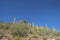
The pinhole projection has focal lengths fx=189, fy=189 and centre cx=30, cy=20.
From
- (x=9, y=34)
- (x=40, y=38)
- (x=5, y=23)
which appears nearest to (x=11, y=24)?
(x=5, y=23)

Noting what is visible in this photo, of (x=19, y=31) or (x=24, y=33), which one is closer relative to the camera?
(x=19, y=31)

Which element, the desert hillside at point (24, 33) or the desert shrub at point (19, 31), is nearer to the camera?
the desert hillside at point (24, 33)

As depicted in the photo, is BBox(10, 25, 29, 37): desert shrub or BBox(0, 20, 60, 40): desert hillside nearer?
BBox(0, 20, 60, 40): desert hillside

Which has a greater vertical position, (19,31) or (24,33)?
(19,31)

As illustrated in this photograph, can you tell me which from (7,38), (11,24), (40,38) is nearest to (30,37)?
(40,38)

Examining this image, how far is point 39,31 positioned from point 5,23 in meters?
4.14

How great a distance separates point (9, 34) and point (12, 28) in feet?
4.15

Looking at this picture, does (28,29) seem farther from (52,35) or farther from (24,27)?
(52,35)

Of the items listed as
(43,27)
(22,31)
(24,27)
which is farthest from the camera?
(43,27)

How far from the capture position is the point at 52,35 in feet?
67.8

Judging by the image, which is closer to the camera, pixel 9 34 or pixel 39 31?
pixel 9 34

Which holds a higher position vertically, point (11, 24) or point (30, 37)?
point (11, 24)

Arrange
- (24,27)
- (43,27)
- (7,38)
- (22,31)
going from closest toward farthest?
(7,38) → (22,31) → (24,27) → (43,27)

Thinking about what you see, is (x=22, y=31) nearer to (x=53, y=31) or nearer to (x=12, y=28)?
(x=12, y=28)
